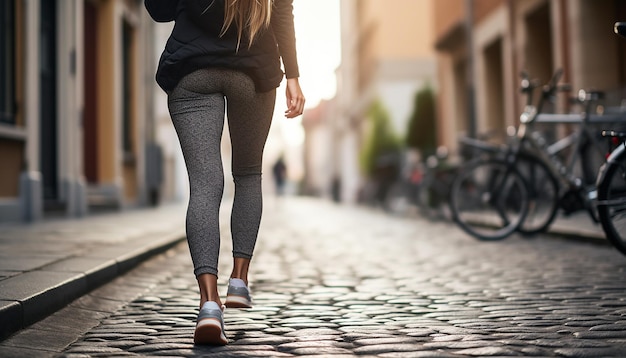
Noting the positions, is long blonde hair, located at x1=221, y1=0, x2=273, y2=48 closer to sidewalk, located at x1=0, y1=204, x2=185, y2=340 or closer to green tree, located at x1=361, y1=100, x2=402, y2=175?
sidewalk, located at x1=0, y1=204, x2=185, y2=340

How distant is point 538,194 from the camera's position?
26.4 feet

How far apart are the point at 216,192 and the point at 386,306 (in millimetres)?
1288

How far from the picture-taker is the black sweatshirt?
138 inches

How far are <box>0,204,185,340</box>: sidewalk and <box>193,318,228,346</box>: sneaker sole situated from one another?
0.77 meters

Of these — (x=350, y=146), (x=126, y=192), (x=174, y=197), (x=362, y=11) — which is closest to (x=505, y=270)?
(x=126, y=192)

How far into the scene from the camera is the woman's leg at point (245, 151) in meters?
3.67

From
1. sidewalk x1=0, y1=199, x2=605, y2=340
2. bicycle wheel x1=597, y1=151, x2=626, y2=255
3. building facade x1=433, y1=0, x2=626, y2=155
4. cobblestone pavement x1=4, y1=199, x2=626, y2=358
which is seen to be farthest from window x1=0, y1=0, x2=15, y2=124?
bicycle wheel x1=597, y1=151, x2=626, y2=255

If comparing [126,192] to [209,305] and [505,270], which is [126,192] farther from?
[209,305]

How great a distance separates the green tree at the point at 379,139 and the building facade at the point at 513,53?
8.44 metres

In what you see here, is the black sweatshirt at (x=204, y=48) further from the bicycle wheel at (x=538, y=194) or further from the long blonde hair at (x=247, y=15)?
the bicycle wheel at (x=538, y=194)

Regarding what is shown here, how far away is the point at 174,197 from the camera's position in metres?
31.6

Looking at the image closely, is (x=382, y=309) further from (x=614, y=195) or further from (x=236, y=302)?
(x=614, y=195)

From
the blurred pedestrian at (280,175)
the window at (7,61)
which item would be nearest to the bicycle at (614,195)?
the window at (7,61)

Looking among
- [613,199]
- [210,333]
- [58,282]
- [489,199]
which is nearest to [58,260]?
[58,282]
